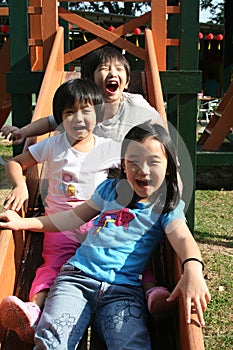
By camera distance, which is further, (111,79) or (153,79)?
(153,79)

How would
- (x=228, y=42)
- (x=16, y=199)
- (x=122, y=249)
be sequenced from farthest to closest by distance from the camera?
1. (x=228, y=42)
2. (x=16, y=199)
3. (x=122, y=249)

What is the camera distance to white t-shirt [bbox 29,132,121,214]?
3.00 m

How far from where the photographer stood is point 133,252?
2.46 meters

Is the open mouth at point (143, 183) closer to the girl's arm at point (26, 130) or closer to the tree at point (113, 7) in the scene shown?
the girl's arm at point (26, 130)

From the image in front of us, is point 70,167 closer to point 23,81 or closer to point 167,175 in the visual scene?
point 167,175

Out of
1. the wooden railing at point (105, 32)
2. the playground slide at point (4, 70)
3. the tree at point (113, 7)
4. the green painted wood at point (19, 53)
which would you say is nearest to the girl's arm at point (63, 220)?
the green painted wood at point (19, 53)

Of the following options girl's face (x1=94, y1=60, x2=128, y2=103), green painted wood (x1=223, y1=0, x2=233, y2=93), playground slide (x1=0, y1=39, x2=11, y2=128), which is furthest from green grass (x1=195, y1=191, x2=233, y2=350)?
green painted wood (x1=223, y1=0, x2=233, y2=93)

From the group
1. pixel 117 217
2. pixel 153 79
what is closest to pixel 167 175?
pixel 117 217

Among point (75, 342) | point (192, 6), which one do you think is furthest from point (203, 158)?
point (75, 342)

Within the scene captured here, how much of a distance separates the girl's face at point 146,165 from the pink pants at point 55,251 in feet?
1.60

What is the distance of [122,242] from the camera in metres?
2.45

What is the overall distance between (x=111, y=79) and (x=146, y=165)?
1.63m

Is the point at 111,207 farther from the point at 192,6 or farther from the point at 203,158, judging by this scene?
the point at 203,158

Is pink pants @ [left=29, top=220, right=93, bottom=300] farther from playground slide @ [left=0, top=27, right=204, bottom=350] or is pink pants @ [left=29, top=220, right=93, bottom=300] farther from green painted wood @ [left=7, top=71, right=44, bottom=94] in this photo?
green painted wood @ [left=7, top=71, right=44, bottom=94]
